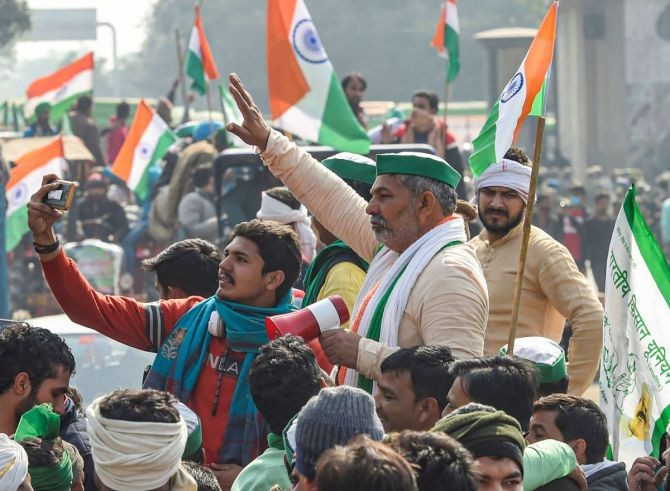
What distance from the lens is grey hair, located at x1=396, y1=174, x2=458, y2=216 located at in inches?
209

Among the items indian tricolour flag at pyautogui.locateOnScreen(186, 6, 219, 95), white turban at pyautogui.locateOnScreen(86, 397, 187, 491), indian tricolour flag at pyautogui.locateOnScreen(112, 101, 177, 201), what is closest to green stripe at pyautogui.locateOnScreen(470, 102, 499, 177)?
white turban at pyautogui.locateOnScreen(86, 397, 187, 491)

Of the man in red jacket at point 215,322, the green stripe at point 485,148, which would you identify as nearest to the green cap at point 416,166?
the man in red jacket at point 215,322

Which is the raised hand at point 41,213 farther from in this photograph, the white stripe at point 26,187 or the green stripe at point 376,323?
the white stripe at point 26,187

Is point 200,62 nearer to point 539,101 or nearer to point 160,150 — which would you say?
point 160,150

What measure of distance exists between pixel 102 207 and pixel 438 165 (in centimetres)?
1217

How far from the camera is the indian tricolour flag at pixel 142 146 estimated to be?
1576 centimetres

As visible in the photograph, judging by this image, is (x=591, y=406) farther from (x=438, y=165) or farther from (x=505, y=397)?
(x=438, y=165)

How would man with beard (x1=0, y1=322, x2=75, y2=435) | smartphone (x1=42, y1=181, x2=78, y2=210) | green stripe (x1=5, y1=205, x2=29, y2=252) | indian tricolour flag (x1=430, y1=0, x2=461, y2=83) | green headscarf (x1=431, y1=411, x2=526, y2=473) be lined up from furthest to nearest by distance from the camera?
1. indian tricolour flag (x1=430, y1=0, x2=461, y2=83)
2. green stripe (x1=5, y1=205, x2=29, y2=252)
3. smartphone (x1=42, y1=181, x2=78, y2=210)
4. man with beard (x1=0, y1=322, x2=75, y2=435)
5. green headscarf (x1=431, y1=411, x2=526, y2=473)

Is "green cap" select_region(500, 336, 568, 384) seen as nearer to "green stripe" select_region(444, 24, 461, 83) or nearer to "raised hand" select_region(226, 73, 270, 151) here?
"raised hand" select_region(226, 73, 270, 151)

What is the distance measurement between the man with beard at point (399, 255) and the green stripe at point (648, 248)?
565mm

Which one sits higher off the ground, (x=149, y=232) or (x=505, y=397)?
(x=505, y=397)

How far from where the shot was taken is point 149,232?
53.6 ft

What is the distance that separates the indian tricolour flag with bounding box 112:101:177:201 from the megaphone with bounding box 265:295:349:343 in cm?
1087

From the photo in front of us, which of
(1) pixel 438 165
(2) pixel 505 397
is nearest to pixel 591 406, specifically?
(2) pixel 505 397
